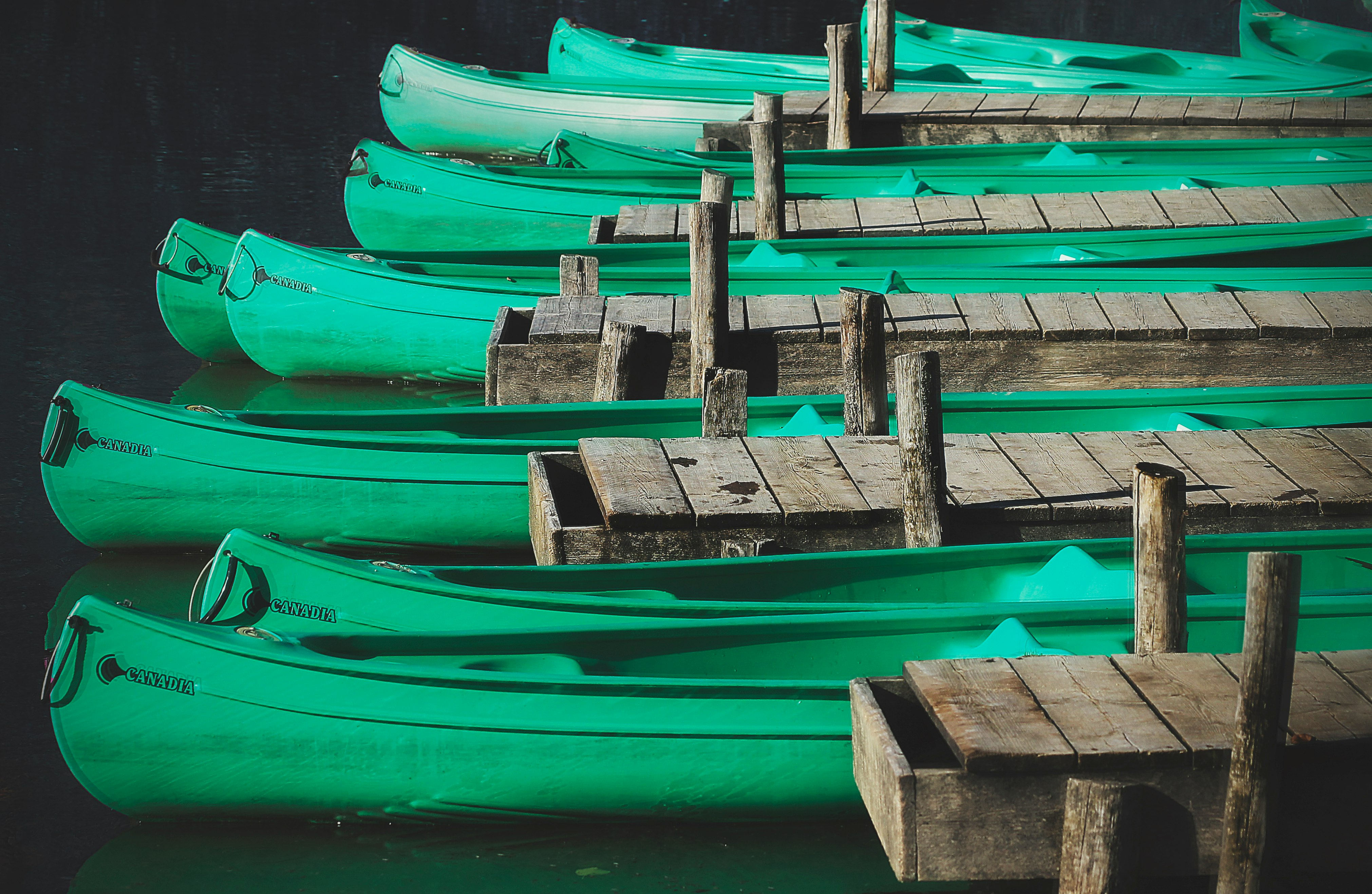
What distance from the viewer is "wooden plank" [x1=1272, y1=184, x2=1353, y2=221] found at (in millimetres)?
9070

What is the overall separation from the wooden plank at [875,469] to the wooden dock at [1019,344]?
121 cm

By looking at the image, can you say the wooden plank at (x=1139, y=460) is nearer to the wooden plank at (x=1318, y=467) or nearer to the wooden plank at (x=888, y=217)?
the wooden plank at (x=1318, y=467)

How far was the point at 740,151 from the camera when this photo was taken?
12.0 meters

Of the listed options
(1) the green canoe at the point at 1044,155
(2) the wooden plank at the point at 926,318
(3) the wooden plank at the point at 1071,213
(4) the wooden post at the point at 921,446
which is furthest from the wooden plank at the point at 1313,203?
(4) the wooden post at the point at 921,446

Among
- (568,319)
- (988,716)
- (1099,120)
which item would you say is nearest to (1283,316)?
(568,319)

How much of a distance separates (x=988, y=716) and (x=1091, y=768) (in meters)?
0.28

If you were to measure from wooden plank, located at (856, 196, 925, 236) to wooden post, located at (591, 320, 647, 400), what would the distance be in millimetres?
2635

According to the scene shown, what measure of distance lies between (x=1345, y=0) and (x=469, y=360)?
27.7 m

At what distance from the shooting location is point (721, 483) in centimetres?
557

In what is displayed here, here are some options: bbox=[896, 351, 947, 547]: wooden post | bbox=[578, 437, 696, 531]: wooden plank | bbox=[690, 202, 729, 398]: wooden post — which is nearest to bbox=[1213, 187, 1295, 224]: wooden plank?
bbox=[690, 202, 729, 398]: wooden post

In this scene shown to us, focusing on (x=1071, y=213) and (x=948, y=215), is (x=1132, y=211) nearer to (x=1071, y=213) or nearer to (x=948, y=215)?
(x=1071, y=213)

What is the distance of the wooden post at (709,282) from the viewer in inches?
265

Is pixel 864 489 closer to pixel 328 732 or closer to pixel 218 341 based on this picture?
pixel 328 732

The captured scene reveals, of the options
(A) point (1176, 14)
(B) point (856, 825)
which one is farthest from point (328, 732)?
(A) point (1176, 14)
